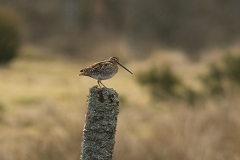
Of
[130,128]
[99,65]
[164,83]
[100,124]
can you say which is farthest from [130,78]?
[100,124]

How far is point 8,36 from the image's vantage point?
2862cm

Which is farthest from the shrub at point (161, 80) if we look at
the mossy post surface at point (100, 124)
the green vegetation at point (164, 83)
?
the mossy post surface at point (100, 124)

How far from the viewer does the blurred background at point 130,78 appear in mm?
9703

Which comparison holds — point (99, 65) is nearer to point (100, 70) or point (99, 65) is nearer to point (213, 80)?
point (100, 70)

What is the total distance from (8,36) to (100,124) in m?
25.9

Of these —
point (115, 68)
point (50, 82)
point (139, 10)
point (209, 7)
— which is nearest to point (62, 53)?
point (139, 10)

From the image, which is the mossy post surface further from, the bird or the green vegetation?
the green vegetation

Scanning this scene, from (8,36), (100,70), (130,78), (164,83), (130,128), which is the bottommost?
(100,70)

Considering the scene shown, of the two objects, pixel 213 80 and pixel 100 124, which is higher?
pixel 213 80

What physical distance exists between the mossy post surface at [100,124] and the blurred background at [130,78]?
5.37m

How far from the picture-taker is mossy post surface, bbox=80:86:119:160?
330 cm

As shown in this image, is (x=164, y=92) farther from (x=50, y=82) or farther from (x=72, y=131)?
(x=72, y=131)

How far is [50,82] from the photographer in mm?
21531

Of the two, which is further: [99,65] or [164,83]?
[164,83]
